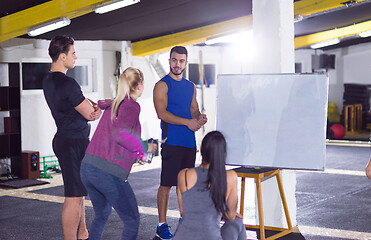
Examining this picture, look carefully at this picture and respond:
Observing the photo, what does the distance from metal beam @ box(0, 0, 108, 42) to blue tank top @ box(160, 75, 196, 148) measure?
2.22 meters

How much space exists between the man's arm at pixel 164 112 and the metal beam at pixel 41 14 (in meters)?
2.20

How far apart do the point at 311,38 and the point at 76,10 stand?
8.05 m

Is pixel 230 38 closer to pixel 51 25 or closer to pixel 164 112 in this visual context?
pixel 51 25

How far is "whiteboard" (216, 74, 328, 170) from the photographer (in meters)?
4.05

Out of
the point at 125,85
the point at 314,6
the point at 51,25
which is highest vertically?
the point at 314,6

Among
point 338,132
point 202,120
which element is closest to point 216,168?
point 202,120

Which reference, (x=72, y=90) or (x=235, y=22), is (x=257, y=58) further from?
(x=235, y=22)

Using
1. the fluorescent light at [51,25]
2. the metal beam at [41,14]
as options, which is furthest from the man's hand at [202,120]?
the fluorescent light at [51,25]

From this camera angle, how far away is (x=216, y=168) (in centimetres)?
305

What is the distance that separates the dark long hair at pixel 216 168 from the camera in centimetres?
303

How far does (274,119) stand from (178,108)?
33.9 inches

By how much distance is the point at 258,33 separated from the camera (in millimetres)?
4992

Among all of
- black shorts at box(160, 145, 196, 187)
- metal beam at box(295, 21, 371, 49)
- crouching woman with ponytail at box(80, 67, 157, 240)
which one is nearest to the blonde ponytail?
crouching woman with ponytail at box(80, 67, 157, 240)

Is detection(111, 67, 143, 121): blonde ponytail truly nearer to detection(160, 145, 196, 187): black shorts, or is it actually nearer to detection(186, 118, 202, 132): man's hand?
detection(186, 118, 202, 132): man's hand
